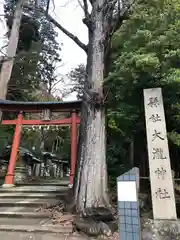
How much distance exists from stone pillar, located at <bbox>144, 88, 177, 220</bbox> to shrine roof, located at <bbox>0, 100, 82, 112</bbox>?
14.5ft

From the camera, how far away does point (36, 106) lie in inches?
359

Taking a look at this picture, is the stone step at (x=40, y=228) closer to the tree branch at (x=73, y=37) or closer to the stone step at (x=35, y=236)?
the stone step at (x=35, y=236)

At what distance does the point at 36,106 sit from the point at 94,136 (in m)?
4.66

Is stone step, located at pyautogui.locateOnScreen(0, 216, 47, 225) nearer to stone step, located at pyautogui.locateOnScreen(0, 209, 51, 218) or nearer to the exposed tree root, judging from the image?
stone step, located at pyautogui.locateOnScreen(0, 209, 51, 218)

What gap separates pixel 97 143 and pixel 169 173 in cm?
174

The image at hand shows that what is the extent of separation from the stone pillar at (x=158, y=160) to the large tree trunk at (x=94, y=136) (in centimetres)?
115

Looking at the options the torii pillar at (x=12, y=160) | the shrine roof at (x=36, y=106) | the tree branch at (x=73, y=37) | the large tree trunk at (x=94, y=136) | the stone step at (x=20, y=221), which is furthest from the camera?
the shrine roof at (x=36, y=106)

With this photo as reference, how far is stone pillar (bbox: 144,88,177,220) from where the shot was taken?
4.05 meters

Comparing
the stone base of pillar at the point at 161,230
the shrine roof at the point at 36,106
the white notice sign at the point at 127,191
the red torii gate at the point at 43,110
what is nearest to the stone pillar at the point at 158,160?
the stone base of pillar at the point at 161,230

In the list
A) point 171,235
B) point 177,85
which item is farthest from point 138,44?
point 171,235

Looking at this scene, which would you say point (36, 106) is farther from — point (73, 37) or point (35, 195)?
point (35, 195)

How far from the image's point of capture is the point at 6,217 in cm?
509

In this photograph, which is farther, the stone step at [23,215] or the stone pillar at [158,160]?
the stone step at [23,215]

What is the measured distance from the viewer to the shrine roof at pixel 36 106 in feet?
29.2
